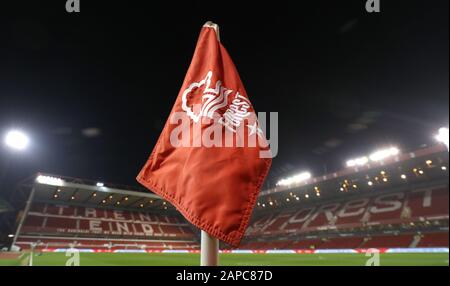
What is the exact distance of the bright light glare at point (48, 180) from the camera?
101 feet

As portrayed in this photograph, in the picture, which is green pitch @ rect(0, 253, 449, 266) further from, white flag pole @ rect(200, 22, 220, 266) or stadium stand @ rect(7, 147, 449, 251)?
stadium stand @ rect(7, 147, 449, 251)

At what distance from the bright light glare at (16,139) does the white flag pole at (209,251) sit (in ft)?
90.0

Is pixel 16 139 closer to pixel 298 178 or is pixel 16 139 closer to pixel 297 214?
pixel 298 178

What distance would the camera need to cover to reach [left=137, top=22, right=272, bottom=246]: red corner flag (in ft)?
5.53

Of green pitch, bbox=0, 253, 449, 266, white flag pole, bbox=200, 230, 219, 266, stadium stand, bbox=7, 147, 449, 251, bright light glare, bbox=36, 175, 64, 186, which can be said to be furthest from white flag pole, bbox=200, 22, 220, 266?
bright light glare, bbox=36, 175, 64, 186

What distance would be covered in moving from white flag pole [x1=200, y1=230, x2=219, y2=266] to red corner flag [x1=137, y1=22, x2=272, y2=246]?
0.17ft

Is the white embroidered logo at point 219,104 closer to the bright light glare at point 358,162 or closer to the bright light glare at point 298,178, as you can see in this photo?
the bright light glare at point 358,162

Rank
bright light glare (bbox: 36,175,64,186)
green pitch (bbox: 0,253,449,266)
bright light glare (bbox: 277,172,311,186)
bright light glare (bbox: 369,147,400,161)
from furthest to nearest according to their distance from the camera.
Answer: bright light glare (bbox: 277,172,311,186), bright light glare (bbox: 36,175,64,186), bright light glare (bbox: 369,147,400,161), green pitch (bbox: 0,253,449,266)

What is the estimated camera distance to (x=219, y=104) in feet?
6.36

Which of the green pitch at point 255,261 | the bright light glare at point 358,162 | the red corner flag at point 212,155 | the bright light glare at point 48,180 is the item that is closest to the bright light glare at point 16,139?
the bright light glare at point 48,180

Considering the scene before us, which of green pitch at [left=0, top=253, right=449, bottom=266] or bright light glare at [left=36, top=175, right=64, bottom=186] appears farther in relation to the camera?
bright light glare at [left=36, top=175, right=64, bottom=186]

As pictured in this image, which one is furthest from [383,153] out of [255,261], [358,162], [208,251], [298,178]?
[208,251]
